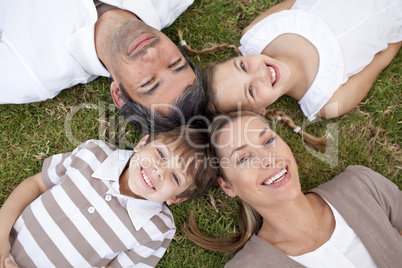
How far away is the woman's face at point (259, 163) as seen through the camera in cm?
204

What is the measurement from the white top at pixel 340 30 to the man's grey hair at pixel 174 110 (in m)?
0.83

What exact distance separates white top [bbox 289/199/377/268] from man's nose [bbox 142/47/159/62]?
1643 millimetres

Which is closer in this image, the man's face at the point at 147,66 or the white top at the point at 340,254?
the man's face at the point at 147,66

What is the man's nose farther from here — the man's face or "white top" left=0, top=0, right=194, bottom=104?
"white top" left=0, top=0, right=194, bottom=104

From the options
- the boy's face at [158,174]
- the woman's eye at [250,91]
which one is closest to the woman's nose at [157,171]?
the boy's face at [158,174]

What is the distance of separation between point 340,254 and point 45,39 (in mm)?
2537

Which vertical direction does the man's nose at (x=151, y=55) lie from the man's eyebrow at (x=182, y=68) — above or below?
above

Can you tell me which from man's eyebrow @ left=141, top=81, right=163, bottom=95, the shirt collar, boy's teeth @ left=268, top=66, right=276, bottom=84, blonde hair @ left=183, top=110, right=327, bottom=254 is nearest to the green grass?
blonde hair @ left=183, top=110, right=327, bottom=254

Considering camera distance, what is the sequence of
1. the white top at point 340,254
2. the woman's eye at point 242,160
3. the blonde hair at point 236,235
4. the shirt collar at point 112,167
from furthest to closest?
the blonde hair at point 236,235 → the shirt collar at point 112,167 → the white top at point 340,254 → the woman's eye at point 242,160

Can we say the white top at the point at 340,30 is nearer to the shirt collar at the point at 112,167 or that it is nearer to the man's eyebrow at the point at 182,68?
the man's eyebrow at the point at 182,68

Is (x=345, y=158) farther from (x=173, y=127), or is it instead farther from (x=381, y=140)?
(x=173, y=127)

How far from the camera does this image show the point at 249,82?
225cm

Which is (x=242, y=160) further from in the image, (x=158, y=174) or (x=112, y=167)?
(x=112, y=167)

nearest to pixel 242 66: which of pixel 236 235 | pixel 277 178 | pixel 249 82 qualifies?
pixel 249 82
